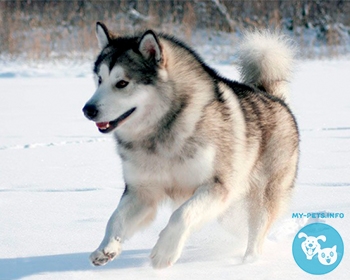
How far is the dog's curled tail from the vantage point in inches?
143

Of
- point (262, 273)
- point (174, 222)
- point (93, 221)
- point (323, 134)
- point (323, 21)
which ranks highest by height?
point (174, 222)

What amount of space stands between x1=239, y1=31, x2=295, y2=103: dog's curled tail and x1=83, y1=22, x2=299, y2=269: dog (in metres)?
0.59

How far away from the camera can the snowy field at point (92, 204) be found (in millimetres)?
2672

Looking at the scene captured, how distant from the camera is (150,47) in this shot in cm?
278

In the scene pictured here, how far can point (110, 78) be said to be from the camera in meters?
A: 2.69

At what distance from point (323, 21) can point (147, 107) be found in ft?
47.8

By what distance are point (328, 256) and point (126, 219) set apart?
0.82 m

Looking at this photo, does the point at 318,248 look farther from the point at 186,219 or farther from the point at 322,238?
the point at 186,219

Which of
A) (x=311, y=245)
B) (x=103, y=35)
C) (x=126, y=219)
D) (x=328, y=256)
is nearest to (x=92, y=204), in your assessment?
(x=126, y=219)

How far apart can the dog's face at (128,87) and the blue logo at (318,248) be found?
2.68ft

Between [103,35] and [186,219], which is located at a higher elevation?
[103,35]

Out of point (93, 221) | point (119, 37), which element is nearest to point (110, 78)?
point (119, 37)

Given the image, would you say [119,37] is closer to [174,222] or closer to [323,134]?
[174,222]

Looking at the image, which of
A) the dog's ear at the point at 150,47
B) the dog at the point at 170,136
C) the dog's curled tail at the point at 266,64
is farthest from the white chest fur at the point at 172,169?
the dog's curled tail at the point at 266,64
